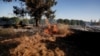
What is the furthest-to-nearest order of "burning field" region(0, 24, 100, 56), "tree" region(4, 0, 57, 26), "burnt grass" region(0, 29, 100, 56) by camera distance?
"tree" region(4, 0, 57, 26), "burnt grass" region(0, 29, 100, 56), "burning field" region(0, 24, 100, 56)

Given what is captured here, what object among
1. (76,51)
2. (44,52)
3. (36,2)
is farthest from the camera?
(36,2)

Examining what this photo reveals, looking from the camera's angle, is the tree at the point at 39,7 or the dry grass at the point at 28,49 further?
the tree at the point at 39,7

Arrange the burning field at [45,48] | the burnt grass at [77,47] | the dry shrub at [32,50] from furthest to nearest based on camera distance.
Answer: the burnt grass at [77,47] → the burning field at [45,48] → the dry shrub at [32,50]

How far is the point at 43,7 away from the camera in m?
47.2

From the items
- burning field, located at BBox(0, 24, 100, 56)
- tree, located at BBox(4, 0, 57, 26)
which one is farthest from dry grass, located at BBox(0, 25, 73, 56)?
tree, located at BBox(4, 0, 57, 26)

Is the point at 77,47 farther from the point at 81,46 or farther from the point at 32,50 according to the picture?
the point at 32,50

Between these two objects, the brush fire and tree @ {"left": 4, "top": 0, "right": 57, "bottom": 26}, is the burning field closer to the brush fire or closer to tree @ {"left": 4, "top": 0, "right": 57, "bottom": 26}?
the brush fire

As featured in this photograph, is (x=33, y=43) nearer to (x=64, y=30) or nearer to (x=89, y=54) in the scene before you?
(x=89, y=54)

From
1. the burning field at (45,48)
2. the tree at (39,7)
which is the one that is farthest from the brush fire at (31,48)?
the tree at (39,7)

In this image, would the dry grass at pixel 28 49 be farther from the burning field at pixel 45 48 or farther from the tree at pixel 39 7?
the tree at pixel 39 7

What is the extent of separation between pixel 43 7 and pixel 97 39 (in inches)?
1282

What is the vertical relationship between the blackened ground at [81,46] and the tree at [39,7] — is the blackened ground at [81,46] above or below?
below

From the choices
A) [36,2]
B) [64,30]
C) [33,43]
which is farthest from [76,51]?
[36,2]

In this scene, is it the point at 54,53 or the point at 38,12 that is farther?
the point at 38,12
